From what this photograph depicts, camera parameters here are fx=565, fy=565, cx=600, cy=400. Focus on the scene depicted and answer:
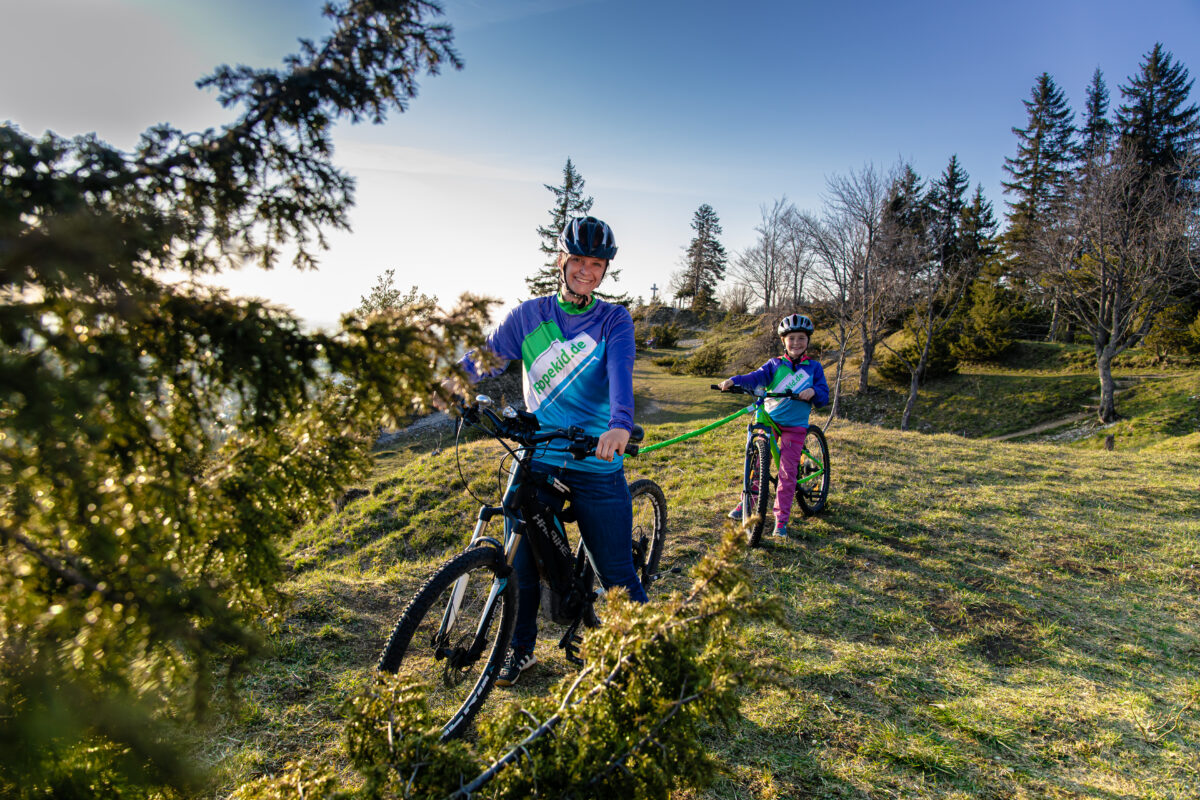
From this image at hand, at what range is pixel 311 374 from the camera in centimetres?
130

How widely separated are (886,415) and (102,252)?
28.0 metres

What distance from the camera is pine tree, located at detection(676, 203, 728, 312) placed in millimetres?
68438

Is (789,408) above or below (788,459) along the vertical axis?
above

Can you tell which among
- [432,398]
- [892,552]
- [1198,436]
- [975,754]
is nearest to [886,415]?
[1198,436]

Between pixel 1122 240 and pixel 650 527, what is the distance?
24.0 metres

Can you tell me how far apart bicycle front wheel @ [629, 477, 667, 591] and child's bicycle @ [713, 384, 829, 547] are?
4.18 ft

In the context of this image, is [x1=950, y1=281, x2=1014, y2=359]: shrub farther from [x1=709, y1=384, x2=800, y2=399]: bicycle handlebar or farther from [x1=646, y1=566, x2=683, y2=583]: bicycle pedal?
[x1=646, y1=566, x2=683, y2=583]: bicycle pedal

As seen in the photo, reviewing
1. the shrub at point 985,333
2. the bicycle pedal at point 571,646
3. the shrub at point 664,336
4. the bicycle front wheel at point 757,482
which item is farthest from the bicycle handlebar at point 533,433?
the shrub at point 664,336

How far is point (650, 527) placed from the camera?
5.14 metres

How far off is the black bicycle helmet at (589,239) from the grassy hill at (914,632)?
2315 millimetres

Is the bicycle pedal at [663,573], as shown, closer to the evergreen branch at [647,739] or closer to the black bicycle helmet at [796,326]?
the black bicycle helmet at [796,326]

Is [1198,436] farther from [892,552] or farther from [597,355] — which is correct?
[597,355]

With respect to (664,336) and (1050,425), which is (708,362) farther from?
(1050,425)

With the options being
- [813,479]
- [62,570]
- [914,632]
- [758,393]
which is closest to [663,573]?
[914,632]
